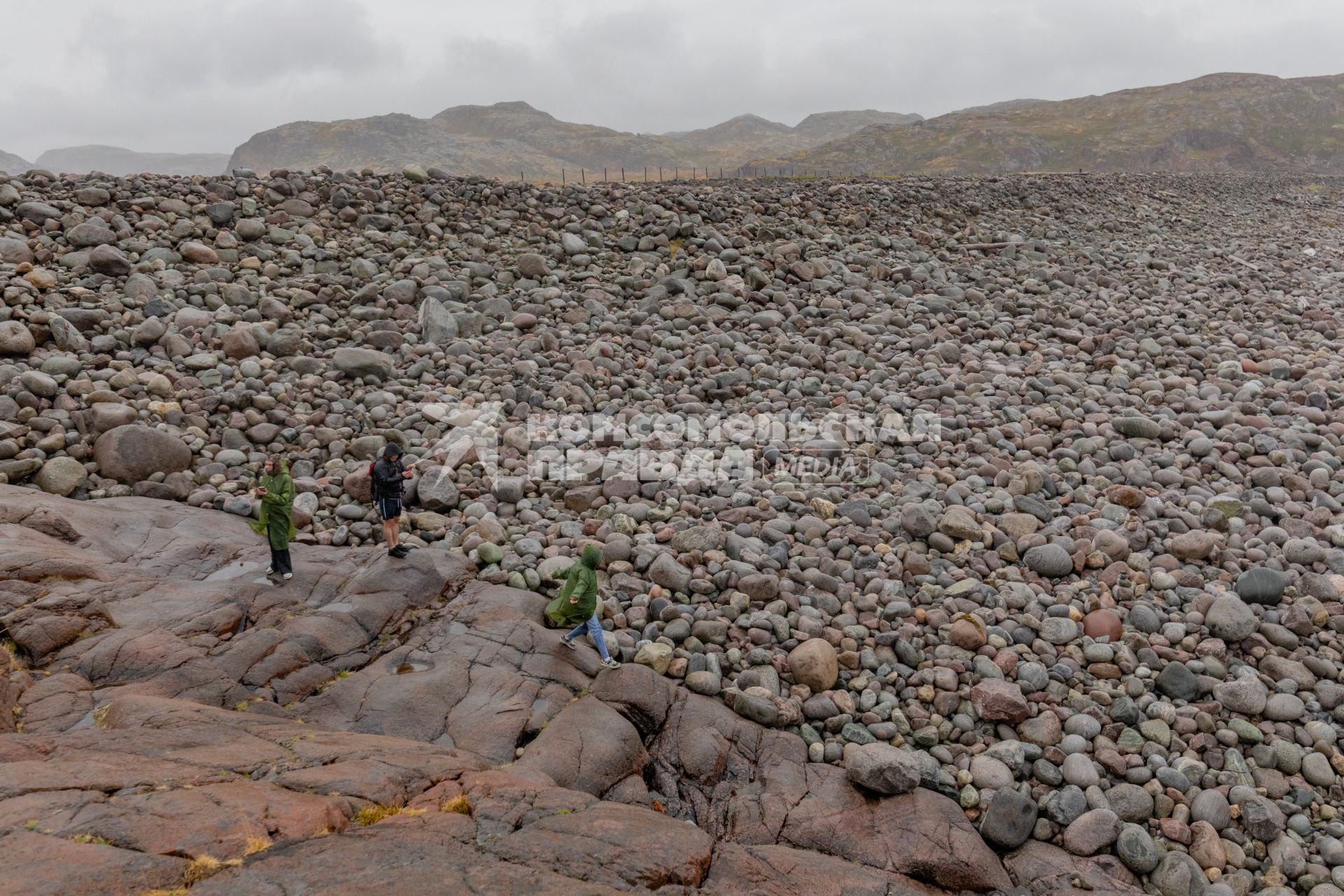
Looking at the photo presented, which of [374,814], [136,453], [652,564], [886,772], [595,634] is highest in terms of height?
[136,453]

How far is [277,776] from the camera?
5.60 metres

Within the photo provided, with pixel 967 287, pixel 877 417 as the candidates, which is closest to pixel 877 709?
pixel 877 417

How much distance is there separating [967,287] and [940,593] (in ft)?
48.3

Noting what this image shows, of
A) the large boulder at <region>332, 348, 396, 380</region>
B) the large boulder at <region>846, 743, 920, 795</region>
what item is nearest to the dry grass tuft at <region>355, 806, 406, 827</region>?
the large boulder at <region>846, 743, 920, 795</region>

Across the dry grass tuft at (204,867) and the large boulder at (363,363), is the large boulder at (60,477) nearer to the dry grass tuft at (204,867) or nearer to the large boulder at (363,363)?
the large boulder at (363,363)

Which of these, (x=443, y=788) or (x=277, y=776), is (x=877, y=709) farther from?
(x=277, y=776)

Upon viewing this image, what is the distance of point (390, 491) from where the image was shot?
10.3 metres

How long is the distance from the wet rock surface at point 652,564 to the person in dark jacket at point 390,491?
1.61 ft

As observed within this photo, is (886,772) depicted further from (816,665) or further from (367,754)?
(367,754)

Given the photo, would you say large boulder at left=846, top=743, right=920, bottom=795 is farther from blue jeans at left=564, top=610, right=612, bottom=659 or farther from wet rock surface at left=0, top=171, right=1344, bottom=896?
blue jeans at left=564, top=610, right=612, bottom=659

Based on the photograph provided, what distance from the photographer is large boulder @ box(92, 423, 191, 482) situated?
440 inches

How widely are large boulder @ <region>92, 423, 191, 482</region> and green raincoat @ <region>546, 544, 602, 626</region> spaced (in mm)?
7486

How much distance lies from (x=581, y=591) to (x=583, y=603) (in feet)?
0.69

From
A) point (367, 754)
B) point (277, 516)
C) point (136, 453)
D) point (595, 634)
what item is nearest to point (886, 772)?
point (595, 634)
